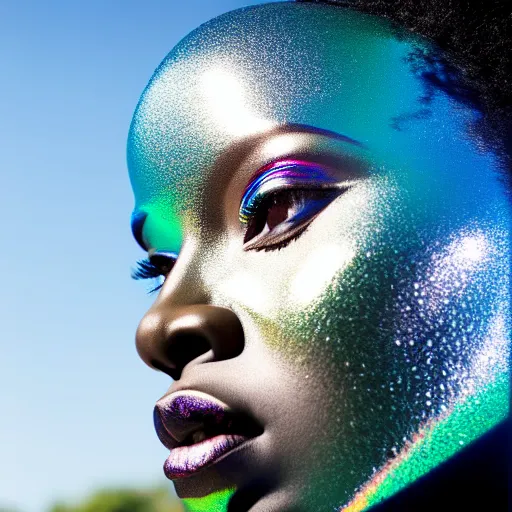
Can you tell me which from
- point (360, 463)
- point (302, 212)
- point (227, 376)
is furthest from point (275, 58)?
point (360, 463)

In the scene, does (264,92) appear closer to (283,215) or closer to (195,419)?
(283,215)

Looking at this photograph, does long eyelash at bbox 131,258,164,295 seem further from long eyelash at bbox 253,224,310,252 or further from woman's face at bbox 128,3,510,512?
long eyelash at bbox 253,224,310,252

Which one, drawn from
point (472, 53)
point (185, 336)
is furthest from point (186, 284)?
point (472, 53)

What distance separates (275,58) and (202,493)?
0.86 metres

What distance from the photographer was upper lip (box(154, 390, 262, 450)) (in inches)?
52.4

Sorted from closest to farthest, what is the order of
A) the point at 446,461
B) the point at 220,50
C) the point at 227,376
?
the point at 446,461
the point at 227,376
the point at 220,50

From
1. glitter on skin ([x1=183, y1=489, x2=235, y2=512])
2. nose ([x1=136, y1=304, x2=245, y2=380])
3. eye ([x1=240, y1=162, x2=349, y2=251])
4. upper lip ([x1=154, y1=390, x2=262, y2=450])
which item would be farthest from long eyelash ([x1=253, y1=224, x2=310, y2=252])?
glitter on skin ([x1=183, y1=489, x2=235, y2=512])

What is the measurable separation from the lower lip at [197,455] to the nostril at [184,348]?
15 cm

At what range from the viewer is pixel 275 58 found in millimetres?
1571

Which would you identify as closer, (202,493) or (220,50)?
(202,493)

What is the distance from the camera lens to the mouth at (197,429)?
4.37 feet

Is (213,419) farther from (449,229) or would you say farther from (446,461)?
(449,229)

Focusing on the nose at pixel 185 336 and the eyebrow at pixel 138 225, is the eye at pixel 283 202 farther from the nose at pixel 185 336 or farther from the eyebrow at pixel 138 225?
the eyebrow at pixel 138 225

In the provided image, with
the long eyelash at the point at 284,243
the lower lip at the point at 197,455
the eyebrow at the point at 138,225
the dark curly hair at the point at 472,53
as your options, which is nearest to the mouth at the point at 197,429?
the lower lip at the point at 197,455
